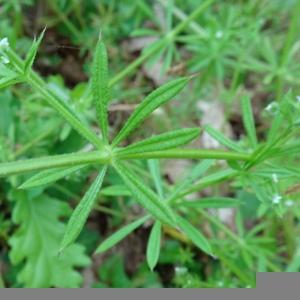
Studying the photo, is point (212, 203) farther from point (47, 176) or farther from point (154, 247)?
point (47, 176)

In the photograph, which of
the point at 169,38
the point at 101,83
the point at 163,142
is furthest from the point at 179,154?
Result: the point at 169,38

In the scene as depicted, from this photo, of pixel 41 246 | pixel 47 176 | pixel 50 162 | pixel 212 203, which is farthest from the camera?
pixel 41 246

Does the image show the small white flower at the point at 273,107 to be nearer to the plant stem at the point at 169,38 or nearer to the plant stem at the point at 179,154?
the plant stem at the point at 179,154

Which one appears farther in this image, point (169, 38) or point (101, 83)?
point (169, 38)

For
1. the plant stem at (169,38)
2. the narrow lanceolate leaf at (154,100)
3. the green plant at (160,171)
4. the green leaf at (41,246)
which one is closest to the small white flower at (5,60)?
the green plant at (160,171)

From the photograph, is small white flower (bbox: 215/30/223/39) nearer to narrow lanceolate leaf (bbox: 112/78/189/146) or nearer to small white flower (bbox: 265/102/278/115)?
small white flower (bbox: 265/102/278/115)

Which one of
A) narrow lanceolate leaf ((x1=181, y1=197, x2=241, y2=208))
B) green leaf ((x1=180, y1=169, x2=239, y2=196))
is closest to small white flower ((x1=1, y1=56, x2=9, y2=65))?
green leaf ((x1=180, y1=169, x2=239, y2=196))
